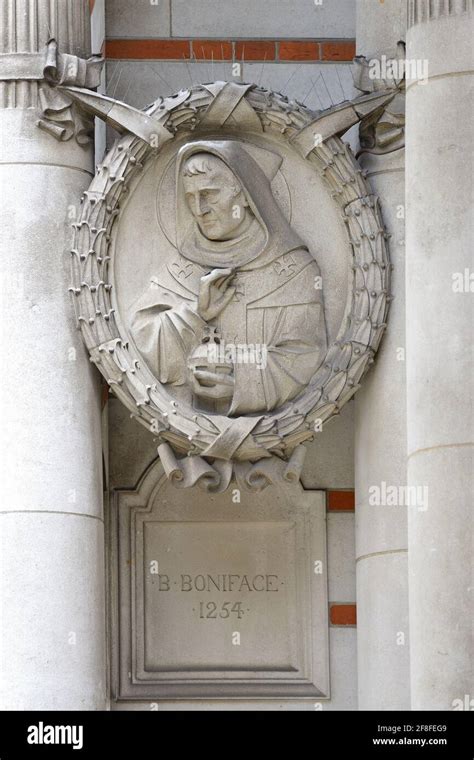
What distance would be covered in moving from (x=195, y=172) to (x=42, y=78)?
0.75 metres

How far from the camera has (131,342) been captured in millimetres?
10664

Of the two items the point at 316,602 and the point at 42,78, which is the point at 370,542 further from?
the point at 42,78

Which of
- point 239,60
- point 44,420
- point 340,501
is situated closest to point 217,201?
point 239,60

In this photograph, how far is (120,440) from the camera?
36.8 ft

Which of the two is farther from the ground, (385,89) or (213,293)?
(385,89)

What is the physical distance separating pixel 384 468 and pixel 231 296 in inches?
38.3

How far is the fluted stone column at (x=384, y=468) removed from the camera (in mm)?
10531

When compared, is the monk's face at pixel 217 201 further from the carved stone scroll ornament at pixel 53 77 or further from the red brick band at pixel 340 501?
the red brick band at pixel 340 501

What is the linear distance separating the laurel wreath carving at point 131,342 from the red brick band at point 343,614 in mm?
840

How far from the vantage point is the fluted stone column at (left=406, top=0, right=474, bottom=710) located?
9.63m

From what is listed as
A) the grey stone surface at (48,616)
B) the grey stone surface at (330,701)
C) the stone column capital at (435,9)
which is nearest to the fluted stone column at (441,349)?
the stone column capital at (435,9)

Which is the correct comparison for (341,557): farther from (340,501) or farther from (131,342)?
(131,342)

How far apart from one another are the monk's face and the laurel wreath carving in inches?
9.1

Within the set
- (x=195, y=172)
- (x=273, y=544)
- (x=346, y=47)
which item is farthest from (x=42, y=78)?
(x=273, y=544)
